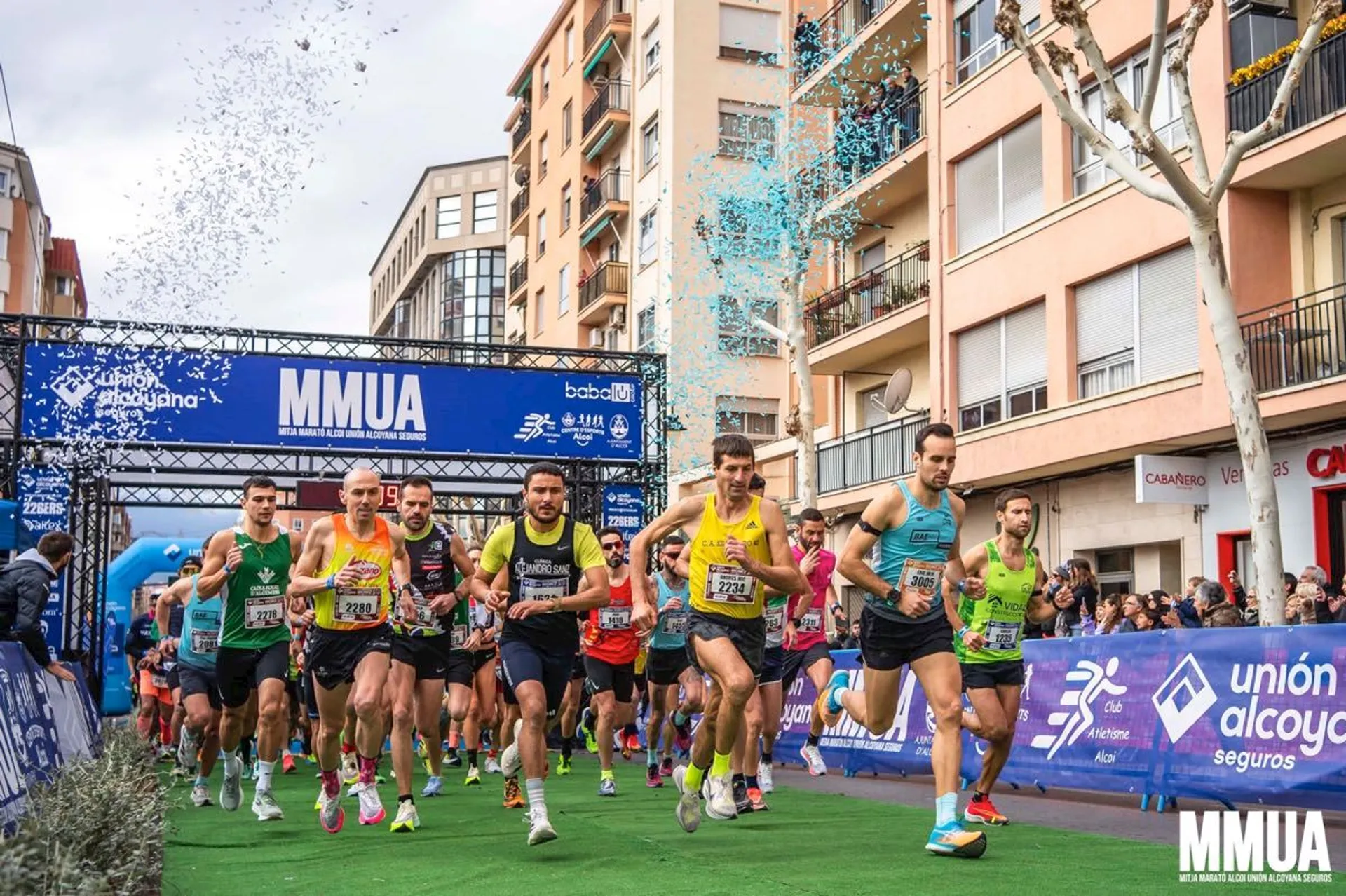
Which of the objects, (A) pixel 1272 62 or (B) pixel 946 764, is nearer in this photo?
(B) pixel 946 764

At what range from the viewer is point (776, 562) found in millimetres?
9047

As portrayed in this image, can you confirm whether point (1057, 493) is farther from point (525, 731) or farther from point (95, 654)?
point (525, 731)

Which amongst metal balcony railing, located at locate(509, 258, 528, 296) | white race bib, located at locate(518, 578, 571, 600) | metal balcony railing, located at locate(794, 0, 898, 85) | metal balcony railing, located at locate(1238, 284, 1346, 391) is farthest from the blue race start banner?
metal balcony railing, located at locate(509, 258, 528, 296)

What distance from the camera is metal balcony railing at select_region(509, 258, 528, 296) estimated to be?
61312 millimetres

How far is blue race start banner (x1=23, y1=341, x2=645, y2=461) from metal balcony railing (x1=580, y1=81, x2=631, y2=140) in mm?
24750

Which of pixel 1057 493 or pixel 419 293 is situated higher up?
pixel 419 293

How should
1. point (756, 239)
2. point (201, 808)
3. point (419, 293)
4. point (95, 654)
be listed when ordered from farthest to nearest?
point (419, 293) < point (756, 239) < point (95, 654) < point (201, 808)

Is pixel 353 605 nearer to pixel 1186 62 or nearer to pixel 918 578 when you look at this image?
pixel 918 578

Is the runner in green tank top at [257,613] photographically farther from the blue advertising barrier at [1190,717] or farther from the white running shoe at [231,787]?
the blue advertising barrier at [1190,717]

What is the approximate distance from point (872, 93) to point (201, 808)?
82.5 feet

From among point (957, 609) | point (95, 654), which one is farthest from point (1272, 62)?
point (95, 654)

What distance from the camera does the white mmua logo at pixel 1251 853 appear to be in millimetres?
7402

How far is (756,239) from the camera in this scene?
3234cm

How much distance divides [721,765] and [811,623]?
4.68 metres
